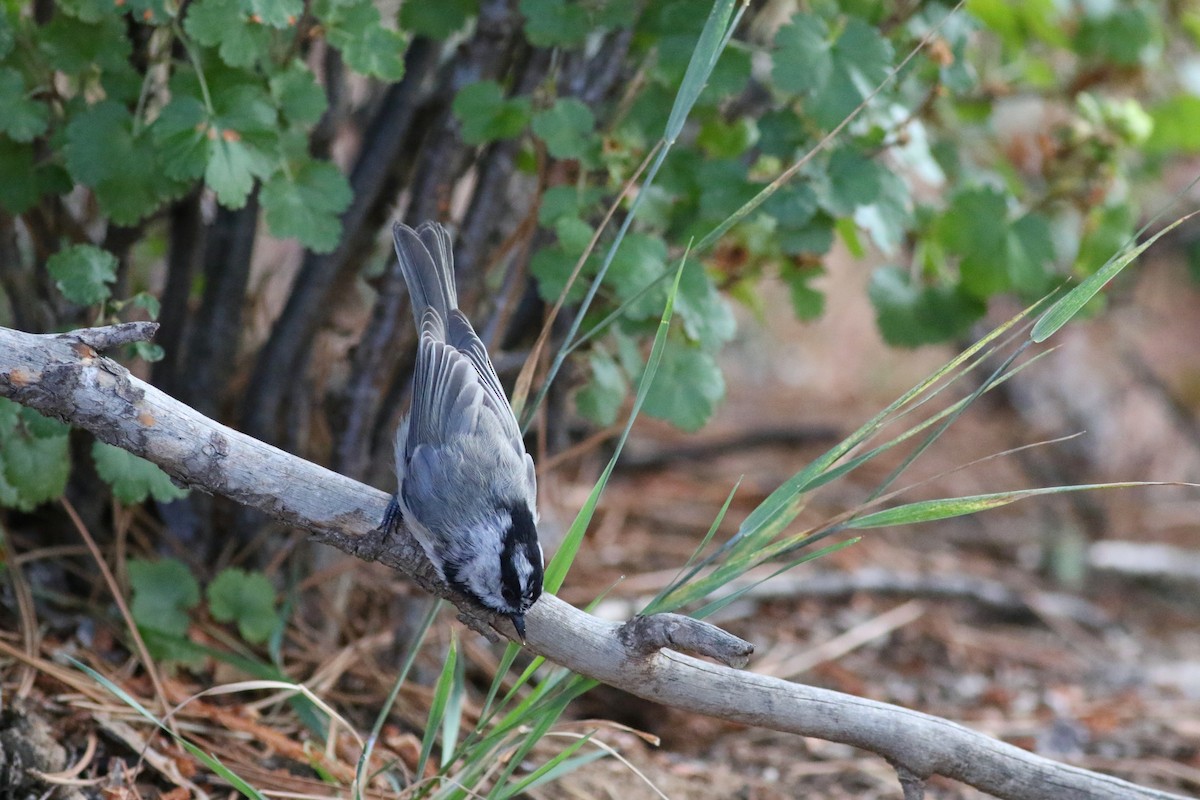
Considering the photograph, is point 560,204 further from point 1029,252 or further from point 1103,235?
point 1103,235

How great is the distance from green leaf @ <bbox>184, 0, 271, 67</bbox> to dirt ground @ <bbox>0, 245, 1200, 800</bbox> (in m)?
1.20

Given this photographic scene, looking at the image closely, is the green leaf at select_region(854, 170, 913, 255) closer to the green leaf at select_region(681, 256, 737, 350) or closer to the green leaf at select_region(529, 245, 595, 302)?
the green leaf at select_region(681, 256, 737, 350)

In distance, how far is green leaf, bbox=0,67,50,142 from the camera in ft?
6.91

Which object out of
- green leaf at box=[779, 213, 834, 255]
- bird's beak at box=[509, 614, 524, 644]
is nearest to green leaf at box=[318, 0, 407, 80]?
green leaf at box=[779, 213, 834, 255]

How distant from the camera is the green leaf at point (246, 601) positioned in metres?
2.55

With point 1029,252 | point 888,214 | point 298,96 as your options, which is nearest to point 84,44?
point 298,96

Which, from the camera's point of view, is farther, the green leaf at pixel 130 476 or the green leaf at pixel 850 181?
the green leaf at pixel 850 181

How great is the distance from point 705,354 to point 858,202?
1.57 ft

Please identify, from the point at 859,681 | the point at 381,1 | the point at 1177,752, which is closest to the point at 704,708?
the point at 859,681

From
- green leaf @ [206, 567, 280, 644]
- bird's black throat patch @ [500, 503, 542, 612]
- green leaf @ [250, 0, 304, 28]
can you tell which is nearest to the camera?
bird's black throat patch @ [500, 503, 542, 612]

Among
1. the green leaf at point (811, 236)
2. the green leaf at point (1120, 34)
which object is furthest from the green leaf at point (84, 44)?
the green leaf at point (1120, 34)

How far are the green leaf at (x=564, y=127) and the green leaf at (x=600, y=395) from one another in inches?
18.5

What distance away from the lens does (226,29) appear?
2.02m

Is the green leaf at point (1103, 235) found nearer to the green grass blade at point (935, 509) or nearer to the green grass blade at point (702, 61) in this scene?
the green grass blade at point (935, 509)
